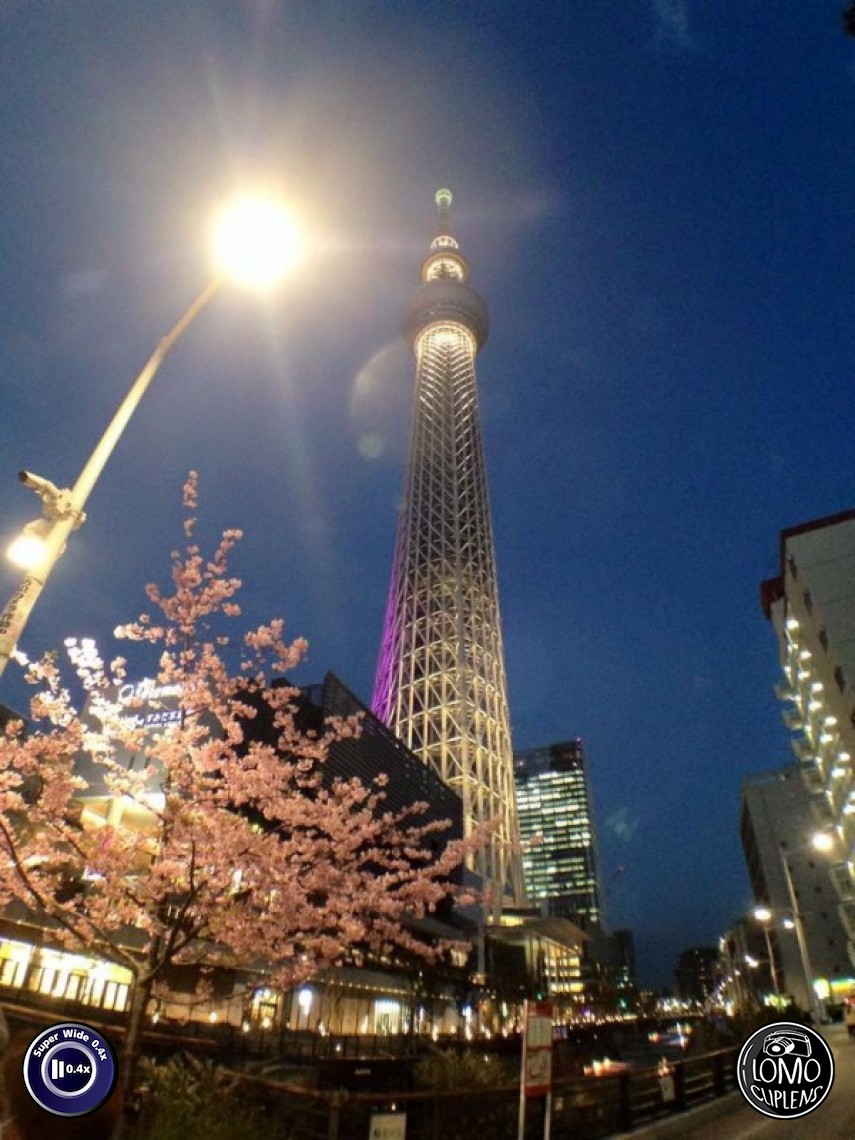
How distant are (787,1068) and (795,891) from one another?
101 m

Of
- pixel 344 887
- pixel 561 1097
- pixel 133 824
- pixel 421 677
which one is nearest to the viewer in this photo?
pixel 561 1097

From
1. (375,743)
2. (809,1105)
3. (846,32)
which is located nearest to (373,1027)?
(375,743)

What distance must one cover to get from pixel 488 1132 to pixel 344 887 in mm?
6527

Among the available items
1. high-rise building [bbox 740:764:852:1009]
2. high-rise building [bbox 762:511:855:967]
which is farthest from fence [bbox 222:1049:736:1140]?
high-rise building [bbox 740:764:852:1009]

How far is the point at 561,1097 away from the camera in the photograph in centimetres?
1166

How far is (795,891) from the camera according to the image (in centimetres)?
9031

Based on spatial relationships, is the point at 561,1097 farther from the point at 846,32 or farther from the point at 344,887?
the point at 846,32

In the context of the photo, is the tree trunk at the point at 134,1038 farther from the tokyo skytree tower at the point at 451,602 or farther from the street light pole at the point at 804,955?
the tokyo skytree tower at the point at 451,602

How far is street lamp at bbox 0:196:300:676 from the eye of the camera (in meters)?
7.01

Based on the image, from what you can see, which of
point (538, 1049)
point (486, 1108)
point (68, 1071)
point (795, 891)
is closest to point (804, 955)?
point (486, 1108)

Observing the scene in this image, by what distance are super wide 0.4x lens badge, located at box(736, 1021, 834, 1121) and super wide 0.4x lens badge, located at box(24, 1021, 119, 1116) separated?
Result: 26.7ft

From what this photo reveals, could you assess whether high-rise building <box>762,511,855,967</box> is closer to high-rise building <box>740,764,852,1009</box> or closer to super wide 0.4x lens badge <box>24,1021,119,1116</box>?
high-rise building <box>740,764,852,1009</box>

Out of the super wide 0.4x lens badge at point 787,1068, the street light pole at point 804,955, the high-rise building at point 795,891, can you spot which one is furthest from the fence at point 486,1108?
the high-rise building at point 795,891

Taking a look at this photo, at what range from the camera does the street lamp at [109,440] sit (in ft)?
23.0
